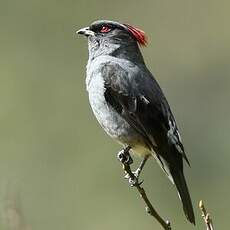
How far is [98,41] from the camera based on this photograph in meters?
9.38

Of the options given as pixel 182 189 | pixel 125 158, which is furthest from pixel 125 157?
pixel 182 189

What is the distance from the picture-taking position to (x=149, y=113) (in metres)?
8.56

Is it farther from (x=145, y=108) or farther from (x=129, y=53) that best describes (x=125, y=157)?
(x=129, y=53)

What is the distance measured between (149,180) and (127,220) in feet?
3.04

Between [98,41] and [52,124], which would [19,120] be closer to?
[52,124]

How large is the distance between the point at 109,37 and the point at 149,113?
3.33 ft

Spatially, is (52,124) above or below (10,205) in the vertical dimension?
below

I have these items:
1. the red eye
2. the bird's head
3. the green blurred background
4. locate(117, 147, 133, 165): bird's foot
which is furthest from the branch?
the green blurred background

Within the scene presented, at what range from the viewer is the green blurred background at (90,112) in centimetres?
1388

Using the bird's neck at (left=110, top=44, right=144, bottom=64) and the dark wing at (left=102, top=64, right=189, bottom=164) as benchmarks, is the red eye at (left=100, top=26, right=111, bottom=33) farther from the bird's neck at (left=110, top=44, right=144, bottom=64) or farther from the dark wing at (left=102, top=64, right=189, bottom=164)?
the dark wing at (left=102, top=64, right=189, bottom=164)

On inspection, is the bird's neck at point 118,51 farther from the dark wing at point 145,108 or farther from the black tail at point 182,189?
the black tail at point 182,189

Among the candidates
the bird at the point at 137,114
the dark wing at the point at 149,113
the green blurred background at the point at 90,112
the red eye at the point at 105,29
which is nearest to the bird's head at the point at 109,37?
the red eye at the point at 105,29

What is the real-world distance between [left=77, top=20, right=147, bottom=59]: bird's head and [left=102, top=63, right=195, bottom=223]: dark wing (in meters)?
0.58

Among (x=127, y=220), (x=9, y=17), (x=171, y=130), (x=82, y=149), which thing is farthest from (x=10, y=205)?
(x=9, y=17)
